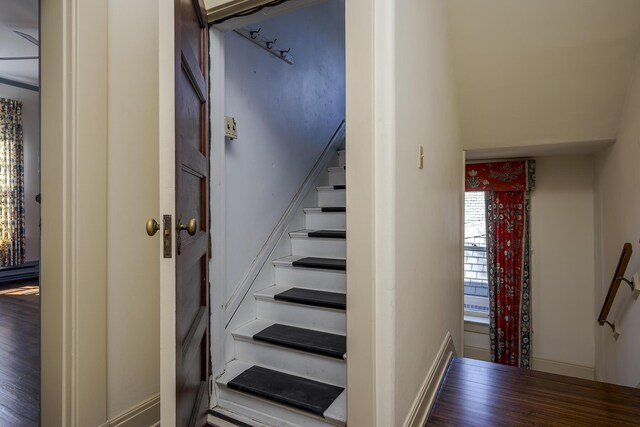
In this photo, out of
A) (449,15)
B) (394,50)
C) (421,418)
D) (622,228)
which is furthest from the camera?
(622,228)

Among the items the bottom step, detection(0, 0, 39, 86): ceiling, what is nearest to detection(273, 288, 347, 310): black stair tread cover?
the bottom step

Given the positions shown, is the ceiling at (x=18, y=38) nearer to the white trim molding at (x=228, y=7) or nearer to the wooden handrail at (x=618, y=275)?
the white trim molding at (x=228, y=7)

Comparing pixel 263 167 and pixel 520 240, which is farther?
pixel 520 240

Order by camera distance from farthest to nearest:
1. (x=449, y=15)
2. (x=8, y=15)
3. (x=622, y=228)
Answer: (x=8, y=15)
(x=622, y=228)
(x=449, y=15)

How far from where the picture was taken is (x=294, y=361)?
186 cm

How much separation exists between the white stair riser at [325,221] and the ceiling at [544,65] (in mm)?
1250

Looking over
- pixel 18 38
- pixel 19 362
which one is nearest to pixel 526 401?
pixel 19 362

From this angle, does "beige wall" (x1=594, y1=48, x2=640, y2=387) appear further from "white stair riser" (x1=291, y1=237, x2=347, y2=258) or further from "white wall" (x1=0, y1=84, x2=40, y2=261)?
"white wall" (x1=0, y1=84, x2=40, y2=261)

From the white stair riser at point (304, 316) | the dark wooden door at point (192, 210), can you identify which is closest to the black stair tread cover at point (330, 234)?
the white stair riser at point (304, 316)

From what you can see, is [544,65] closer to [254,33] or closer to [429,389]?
[254,33]

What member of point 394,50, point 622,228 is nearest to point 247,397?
point 394,50

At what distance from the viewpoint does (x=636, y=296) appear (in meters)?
2.18

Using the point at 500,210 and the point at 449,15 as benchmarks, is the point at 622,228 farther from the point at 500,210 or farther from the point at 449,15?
the point at 449,15

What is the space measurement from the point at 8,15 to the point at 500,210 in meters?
5.08
